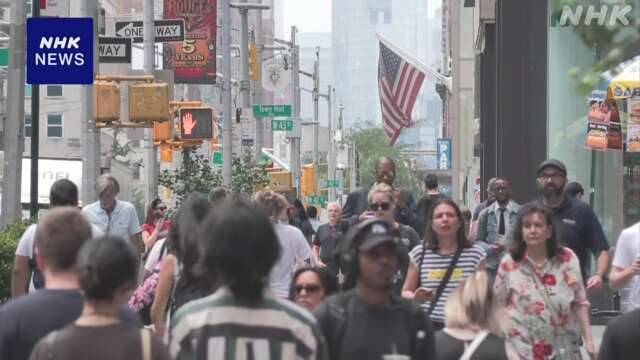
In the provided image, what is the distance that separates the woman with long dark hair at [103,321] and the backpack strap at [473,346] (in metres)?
1.87

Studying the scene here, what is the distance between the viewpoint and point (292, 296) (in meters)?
7.96

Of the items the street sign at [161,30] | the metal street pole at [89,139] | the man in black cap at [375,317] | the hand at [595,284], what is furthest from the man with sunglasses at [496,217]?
the street sign at [161,30]


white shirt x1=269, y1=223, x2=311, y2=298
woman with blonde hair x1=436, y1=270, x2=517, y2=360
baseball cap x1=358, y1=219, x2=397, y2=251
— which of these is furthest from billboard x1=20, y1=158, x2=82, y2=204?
baseball cap x1=358, y1=219, x2=397, y2=251

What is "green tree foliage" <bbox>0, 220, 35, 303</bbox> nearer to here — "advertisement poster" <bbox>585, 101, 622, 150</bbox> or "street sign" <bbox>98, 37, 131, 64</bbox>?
"advertisement poster" <bbox>585, 101, 622, 150</bbox>

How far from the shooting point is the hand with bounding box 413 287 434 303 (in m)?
9.66

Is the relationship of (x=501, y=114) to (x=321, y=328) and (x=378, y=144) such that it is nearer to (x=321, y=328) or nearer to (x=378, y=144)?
(x=321, y=328)

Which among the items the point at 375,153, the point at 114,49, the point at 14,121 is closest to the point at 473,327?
the point at 14,121

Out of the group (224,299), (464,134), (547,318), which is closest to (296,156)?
(464,134)

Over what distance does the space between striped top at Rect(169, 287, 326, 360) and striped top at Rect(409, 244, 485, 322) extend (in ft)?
13.6

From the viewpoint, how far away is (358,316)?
630 centimetres

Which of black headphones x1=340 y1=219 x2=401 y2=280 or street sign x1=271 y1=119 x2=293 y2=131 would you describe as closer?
black headphones x1=340 y1=219 x2=401 y2=280

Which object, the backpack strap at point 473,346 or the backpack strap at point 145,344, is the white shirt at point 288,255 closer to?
the backpack strap at point 473,346

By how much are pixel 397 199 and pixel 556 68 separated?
653 cm

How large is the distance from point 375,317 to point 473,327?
36.8 inches
